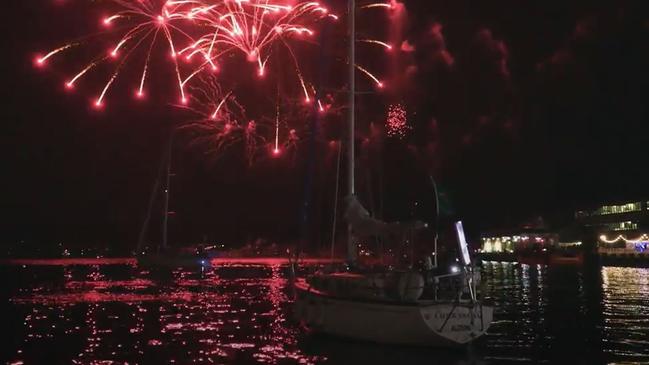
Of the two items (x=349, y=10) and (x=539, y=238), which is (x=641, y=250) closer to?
(x=539, y=238)

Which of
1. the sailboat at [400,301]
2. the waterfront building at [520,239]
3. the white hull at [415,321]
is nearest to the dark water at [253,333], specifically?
the white hull at [415,321]

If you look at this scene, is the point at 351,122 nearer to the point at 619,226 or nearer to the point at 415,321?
the point at 415,321

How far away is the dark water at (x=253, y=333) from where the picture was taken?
25.6m

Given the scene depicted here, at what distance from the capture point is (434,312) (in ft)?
75.9

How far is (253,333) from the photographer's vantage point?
32.3m

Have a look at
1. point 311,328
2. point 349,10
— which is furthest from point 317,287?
point 349,10

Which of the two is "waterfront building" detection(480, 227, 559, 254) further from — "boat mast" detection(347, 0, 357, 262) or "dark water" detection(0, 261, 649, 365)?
"boat mast" detection(347, 0, 357, 262)

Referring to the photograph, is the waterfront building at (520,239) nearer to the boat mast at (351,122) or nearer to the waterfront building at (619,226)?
the waterfront building at (619,226)

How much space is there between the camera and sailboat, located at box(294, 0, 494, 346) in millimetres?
23344

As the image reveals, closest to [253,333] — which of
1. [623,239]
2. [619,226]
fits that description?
[623,239]

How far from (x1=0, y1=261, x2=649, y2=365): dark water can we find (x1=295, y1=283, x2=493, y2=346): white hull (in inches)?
29.1

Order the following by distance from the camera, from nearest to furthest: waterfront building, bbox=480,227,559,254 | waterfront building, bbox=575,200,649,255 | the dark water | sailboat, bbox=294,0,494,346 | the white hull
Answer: the white hull, sailboat, bbox=294,0,494,346, the dark water, waterfront building, bbox=575,200,649,255, waterfront building, bbox=480,227,559,254

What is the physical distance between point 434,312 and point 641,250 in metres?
107

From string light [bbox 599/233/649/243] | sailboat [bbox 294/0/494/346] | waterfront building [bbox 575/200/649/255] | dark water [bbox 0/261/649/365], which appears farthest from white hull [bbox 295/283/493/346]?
string light [bbox 599/233/649/243]
